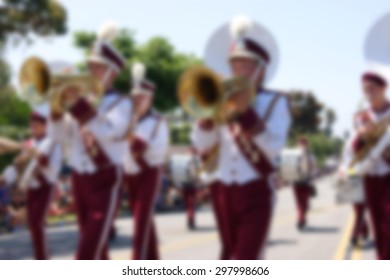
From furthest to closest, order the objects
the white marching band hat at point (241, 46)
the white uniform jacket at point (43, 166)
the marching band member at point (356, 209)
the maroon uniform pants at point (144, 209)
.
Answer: the white uniform jacket at point (43, 166) → the maroon uniform pants at point (144, 209) → the marching band member at point (356, 209) → the white marching band hat at point (241, 46)

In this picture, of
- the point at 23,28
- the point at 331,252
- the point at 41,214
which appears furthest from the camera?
the point at 23,28

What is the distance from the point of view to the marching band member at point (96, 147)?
620 centimetres

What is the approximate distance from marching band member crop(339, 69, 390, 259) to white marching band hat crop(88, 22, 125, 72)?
206cm

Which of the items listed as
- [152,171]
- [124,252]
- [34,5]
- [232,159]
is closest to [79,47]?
[34,5]

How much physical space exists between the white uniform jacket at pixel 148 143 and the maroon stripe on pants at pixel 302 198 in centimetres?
653

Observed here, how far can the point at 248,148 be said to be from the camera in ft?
17.9

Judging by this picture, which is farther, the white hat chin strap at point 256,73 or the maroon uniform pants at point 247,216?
the white hat chin strap at point 256,73

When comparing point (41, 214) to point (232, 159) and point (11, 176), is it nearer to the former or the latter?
point (11, 176)

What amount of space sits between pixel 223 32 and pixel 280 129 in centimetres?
109

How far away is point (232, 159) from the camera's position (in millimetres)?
5562

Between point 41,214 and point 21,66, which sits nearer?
point 21,66

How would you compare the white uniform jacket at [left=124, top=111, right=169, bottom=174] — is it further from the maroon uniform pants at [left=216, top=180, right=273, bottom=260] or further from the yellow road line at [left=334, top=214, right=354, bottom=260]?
the maroon uniform pants at [left=216, top=180, right=273, bottom=260]

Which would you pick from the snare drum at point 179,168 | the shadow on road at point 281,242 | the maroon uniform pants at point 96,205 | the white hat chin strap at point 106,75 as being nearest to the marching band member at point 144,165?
the white hat chin strap at point 106,75

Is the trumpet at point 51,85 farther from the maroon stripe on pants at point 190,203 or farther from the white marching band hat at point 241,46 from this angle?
the maroon stripe on pants at point 190,203
